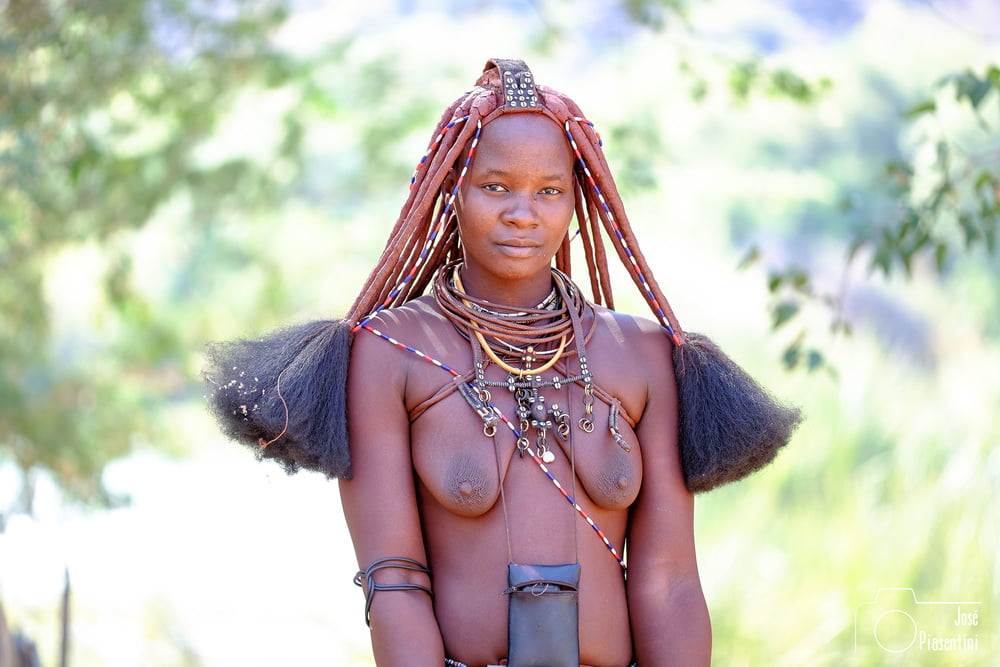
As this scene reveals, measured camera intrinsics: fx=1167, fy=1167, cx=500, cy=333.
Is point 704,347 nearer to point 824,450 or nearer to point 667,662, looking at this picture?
point 667,662

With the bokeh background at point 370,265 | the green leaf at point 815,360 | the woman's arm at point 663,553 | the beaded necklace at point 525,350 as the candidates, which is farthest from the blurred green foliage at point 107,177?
the woman's arm at point 663,553

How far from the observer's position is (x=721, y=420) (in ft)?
8.63

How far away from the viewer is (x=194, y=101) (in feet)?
25.9

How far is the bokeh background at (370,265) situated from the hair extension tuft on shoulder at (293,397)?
224 centimetres

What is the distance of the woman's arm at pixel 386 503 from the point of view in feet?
7.81

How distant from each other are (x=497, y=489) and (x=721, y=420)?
1.80 feet

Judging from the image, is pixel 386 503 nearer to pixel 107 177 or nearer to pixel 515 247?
pixel 515 247

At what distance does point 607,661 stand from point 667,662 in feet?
0.42

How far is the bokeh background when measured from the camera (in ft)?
20.4

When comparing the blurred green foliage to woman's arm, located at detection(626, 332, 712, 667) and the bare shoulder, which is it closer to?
the bare shoulder

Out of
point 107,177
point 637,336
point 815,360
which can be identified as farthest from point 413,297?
point 107,177

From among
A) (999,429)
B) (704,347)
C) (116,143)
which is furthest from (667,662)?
(116,143)

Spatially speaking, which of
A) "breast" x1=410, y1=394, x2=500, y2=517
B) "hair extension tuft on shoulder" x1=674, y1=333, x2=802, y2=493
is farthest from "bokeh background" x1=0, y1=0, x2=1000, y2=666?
"breast" x1=410, y1=394, x2=500, y2=517
